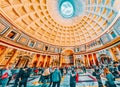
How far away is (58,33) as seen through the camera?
21.8m

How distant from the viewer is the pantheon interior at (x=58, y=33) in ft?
36.7

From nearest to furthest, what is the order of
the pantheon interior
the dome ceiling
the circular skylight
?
the pantheon interior
the dome ceiling
the circular skylight

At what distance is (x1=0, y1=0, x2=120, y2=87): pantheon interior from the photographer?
36.7 feet

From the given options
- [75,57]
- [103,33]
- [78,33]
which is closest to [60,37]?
[78,33]

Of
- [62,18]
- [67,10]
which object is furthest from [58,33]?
[67,10]

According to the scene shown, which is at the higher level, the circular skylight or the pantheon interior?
the circular skylight

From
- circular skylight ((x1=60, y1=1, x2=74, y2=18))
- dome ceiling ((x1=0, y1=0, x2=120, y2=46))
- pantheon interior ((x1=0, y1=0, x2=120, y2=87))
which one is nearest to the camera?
→ pantheon interior ((x1=0, y1=0, x2=120, y2=87))

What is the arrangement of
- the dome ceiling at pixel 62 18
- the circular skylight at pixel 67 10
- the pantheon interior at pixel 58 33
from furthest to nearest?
the circular skylight at pixel 67 10, the dome ceiling at pixel 62 18, the pantheon interior at pixel 58 33

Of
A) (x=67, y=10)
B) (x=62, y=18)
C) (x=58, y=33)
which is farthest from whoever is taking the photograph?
(x=58, y=33)

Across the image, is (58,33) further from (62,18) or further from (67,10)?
(67,10)

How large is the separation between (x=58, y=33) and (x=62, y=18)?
4.06 m

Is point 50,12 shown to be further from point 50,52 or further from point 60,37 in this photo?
point 50,52

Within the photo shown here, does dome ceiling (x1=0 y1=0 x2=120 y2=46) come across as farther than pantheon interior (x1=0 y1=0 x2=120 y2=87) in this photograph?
Yes

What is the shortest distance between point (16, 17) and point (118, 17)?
14695mm
